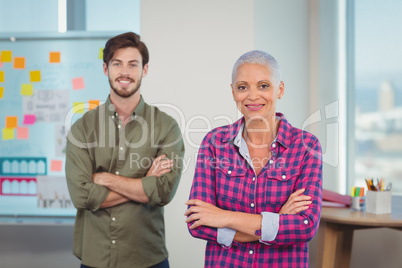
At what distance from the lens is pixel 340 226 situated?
256 centimetres

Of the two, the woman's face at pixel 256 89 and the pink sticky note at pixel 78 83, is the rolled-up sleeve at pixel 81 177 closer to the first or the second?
the woman's face at pixel 256 89

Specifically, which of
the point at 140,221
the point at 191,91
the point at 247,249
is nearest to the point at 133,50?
the point at 191,91

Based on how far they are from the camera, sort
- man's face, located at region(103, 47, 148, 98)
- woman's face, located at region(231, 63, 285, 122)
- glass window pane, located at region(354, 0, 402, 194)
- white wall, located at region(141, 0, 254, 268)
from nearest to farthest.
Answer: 1. woman's face, located at region(231, 63, 285, 122)
2. man's face, located at region(103, 47, 148, 98)
3. white wall, located at region(141, 0, 254, 268)
4. glass window pane, located at region(354, 0, 402, 194)

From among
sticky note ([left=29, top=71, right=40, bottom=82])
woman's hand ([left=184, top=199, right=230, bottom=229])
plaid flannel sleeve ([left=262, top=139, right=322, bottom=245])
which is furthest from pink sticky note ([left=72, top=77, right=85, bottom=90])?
plaid flannel sleeve ([left=262, top=139, right=322, bottom=245])

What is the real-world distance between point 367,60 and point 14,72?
9.37 ft

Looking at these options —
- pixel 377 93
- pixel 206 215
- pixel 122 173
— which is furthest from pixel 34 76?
pixel 377 93

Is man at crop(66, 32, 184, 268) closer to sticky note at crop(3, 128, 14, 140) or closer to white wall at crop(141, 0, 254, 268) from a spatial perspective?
white wall at crop(141, 0, 254, 268)

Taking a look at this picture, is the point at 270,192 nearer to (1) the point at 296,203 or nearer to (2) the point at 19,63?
(1) the point at 296,203

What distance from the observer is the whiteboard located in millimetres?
3283

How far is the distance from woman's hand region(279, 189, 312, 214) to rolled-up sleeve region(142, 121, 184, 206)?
2.21 feet

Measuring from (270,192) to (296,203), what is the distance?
4.4 inches

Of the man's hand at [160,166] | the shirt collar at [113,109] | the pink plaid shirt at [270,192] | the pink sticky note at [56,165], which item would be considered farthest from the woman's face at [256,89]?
the pink sticky note at [56,165]

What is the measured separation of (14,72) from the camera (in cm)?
335

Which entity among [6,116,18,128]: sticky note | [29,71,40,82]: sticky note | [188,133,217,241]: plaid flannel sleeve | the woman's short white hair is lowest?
[188,133,217,241]: plaid flannel sleeve
